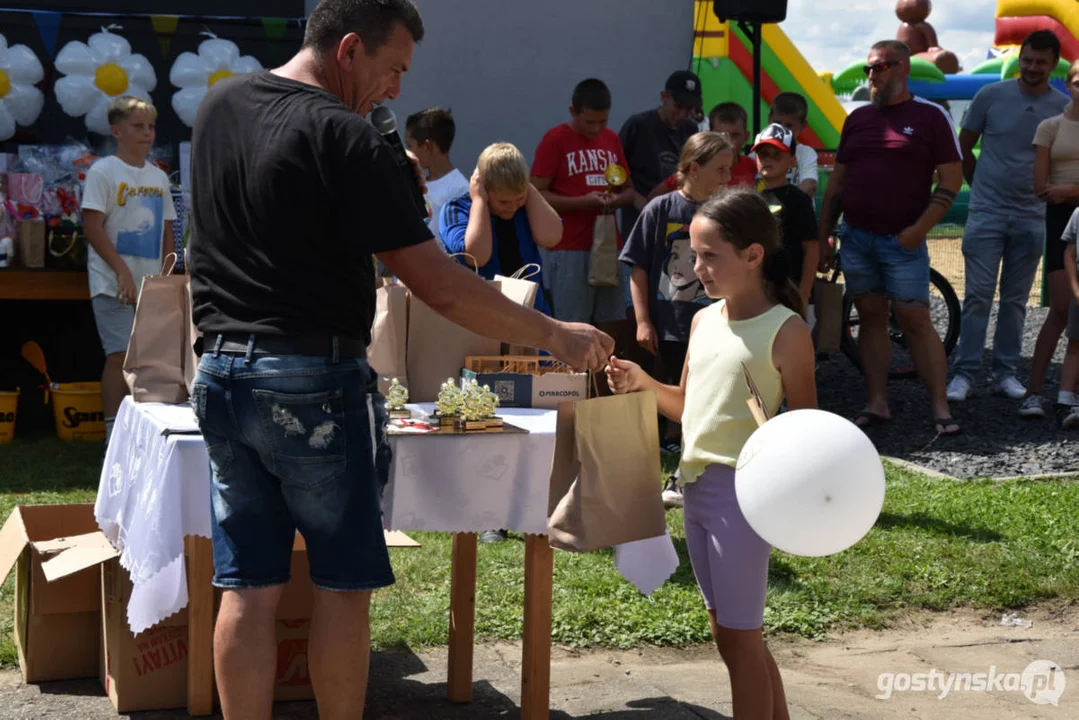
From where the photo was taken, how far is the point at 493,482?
364 centimetres

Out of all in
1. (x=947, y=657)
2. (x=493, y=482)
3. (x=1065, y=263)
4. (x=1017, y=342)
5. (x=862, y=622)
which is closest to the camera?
(x=493, y=482)

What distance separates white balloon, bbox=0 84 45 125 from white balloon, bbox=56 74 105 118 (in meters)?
0.13

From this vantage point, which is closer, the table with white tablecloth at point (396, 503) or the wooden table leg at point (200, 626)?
the table with white tablecloth at point (396, 503)

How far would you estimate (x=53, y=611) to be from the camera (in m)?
4.06

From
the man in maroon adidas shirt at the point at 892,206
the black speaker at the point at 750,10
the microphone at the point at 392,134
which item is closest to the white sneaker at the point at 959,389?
the man in maroon adidas shirt at the point at 892,206

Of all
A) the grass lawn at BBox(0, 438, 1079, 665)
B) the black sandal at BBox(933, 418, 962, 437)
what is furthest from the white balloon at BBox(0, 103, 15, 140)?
the black sandal at BBox(933, 418, 962, 437)

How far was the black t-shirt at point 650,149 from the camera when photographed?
27.0 feet

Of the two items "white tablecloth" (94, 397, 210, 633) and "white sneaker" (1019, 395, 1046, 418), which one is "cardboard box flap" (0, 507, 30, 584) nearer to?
"white tablecloth" (94, 397, 210, 633)

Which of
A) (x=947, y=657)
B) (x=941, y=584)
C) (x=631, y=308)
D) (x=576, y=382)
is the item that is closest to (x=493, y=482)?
(x=576, y=382)

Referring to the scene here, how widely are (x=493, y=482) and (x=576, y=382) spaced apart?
55cm

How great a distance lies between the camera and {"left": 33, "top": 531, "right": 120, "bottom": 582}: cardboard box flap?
384 cm

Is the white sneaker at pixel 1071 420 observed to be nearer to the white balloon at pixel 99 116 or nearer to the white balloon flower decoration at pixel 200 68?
the white balloon flower decoration at pixel 200 68

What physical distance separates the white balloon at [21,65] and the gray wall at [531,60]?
91.7 inches

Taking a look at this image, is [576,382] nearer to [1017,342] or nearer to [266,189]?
[266,189]
